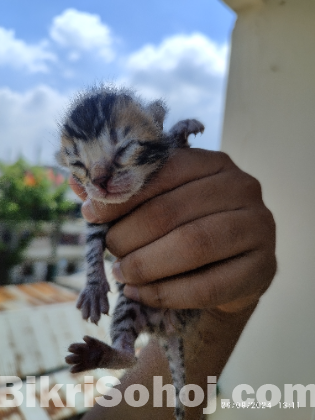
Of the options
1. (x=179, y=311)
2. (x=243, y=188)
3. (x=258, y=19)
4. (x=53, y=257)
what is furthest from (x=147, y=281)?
(x=258, y=19)

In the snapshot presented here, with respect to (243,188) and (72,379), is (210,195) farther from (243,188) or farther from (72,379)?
(72,379)

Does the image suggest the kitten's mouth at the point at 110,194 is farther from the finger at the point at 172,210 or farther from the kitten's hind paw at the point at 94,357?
the kitten's hind paw at the point at 94,357

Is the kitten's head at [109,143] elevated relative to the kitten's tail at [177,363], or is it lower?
elevated

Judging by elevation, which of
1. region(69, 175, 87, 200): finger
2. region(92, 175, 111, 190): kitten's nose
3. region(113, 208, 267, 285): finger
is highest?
region(69, 175, 87, 200): finger

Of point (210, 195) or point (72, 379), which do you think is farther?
point (72, 379)

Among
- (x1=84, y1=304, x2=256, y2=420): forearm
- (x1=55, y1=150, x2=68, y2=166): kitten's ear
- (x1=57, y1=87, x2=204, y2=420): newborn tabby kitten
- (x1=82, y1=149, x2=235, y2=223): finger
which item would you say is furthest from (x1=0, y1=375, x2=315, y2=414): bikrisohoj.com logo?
(x1=55, y1=150, x2=68, y2=166): kitten's ear

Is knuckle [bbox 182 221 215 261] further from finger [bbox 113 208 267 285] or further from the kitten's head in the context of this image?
the kitten's head

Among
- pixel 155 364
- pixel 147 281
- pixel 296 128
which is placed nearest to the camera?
pixel 147 281

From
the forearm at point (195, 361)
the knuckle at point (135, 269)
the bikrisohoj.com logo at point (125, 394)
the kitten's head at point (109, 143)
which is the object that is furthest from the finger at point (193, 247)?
the bikrisohoj.com logo at point (125, 394)
